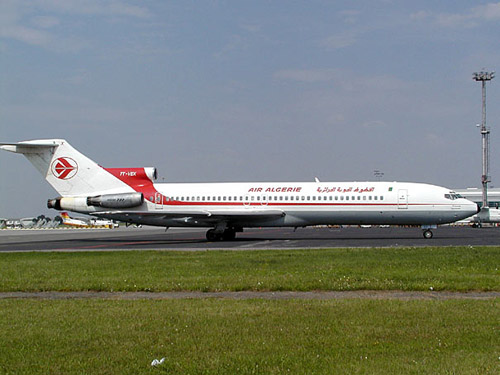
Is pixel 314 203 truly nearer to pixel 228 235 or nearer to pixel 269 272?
pixel 228 235

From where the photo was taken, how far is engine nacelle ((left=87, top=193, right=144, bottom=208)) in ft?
116

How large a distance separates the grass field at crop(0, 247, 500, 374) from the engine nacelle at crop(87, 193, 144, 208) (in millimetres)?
20811

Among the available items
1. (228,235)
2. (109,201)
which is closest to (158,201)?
(109,201)

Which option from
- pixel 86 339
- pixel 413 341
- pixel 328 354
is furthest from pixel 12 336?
pixel 413 341

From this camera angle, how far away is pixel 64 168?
3625 centimetres

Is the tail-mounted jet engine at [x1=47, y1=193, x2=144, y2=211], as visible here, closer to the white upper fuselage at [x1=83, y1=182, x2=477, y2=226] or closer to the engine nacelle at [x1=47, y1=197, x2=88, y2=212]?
the engine nacelle at [x1=47, y1=197, x2=88, y2=212]

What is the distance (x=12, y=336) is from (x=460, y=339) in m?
6.06

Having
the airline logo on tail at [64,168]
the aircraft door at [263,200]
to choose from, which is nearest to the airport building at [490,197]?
the aircraft door at [263,200]

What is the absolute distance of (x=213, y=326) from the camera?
27.0 ft

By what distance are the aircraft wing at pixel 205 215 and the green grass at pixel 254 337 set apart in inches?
928

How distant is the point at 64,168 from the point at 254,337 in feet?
103

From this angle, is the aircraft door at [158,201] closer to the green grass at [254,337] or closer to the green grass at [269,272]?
the green grass at [269,272]

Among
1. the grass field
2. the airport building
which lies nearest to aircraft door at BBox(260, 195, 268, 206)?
the grass field

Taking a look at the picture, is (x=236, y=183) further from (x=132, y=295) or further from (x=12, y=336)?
(x=12, y=336)
